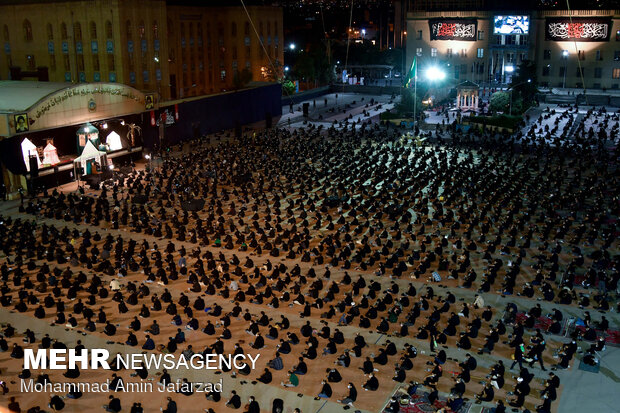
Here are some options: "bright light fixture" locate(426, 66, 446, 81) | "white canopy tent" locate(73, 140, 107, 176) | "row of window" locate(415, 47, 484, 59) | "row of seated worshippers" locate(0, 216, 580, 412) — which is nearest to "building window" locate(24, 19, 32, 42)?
"white canopy tent" locate(73, 140, 107, 176)

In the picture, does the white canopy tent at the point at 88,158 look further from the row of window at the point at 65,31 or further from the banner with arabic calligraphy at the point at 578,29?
the banner with arabic calligraphy at the point at 578,29

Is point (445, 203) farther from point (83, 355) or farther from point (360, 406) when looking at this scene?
point (83, 355)

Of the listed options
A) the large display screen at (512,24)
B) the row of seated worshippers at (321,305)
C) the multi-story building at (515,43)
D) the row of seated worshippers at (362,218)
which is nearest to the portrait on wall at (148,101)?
the row of seated worshippers at (362,218)

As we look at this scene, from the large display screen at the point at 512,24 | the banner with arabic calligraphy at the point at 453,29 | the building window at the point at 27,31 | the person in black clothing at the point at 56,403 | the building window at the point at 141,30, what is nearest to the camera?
the person in black clothing at the point at 56,403

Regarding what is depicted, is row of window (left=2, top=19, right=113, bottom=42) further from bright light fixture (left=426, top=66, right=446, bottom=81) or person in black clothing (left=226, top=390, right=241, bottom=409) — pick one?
person in black clothing (left=226, top=390, right=241, bottom=409)

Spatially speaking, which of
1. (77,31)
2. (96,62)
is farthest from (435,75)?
(77,31)

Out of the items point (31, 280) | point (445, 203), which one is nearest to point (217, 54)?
point (445, 203)

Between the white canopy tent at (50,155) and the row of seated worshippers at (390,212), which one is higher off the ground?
the white canopy tent at (50,155)
